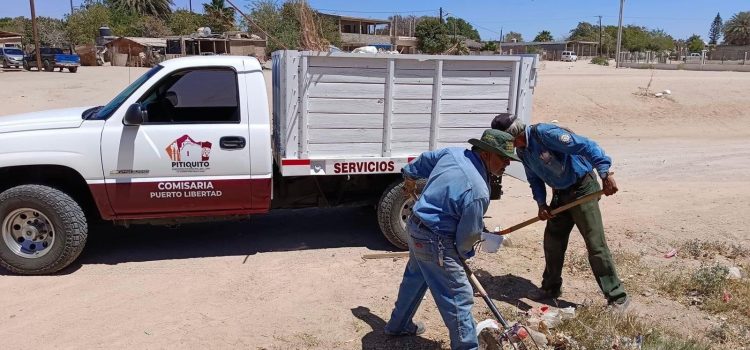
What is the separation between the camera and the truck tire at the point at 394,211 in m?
5.91

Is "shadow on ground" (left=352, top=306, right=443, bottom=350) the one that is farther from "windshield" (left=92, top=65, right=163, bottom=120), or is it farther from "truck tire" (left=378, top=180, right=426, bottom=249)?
"windshield" (left=92, top=65, right=163, bottom=120)

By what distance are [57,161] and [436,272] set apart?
3.43m

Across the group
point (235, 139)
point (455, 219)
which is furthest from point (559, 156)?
point (235, 139)

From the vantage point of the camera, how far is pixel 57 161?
5031 mm

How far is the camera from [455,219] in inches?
136

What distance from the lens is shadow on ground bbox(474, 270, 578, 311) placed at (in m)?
4.99

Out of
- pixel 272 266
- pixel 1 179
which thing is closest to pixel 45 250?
pixel 1 179

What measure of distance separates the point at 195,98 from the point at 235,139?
76cm

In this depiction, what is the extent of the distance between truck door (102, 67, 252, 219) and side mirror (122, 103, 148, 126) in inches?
2.2

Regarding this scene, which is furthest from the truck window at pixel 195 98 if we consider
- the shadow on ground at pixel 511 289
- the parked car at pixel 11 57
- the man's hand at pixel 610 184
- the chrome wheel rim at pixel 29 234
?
the parked car at pixel 11 57

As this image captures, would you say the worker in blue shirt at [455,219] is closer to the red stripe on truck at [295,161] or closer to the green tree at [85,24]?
the red stripe on truck at [295,161]

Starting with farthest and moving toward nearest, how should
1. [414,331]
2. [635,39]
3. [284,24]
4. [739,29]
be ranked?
1. [635,39]
2. [739,29]
3. [284,24]
4. [414,331]

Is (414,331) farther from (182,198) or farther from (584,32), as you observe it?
(584,32)

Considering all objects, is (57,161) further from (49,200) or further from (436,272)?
(436,272)
